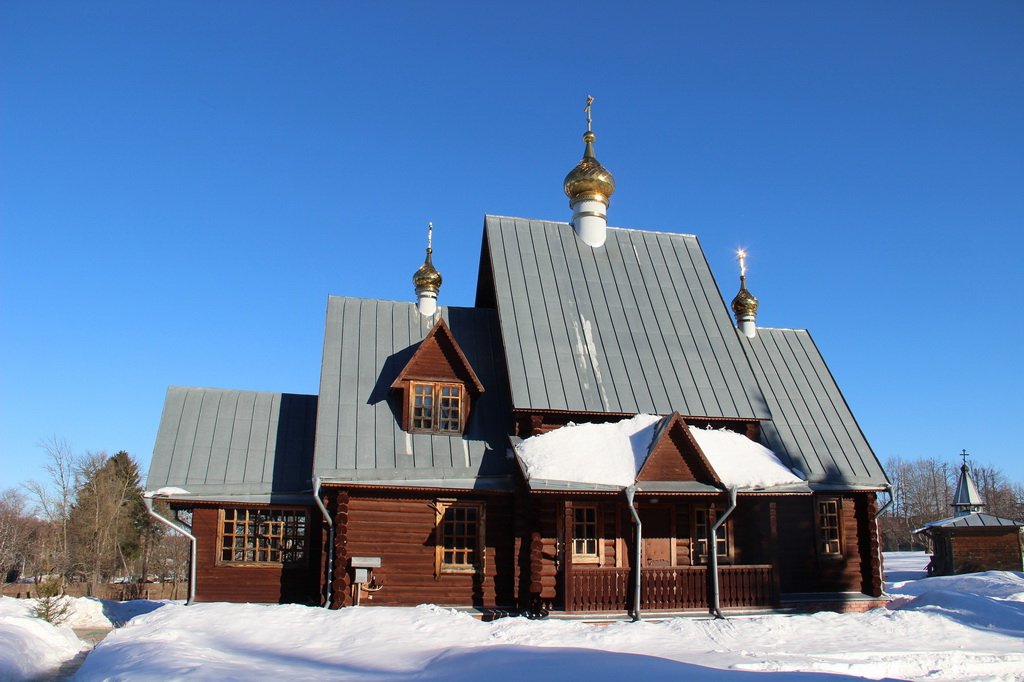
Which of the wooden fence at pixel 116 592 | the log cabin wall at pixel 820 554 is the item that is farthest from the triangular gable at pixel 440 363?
the wooden fence at pixel 116 592

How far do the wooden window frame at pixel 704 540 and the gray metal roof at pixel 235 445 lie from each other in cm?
763

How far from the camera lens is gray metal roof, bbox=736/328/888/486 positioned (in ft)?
58.5

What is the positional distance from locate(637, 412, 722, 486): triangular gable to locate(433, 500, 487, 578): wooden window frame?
11.1 ft

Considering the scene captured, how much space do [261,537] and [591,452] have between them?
6614 mm

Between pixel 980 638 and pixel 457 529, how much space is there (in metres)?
9.07

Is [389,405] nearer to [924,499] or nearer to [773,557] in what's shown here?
[773,557]

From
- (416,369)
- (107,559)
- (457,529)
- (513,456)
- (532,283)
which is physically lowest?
(107,559)

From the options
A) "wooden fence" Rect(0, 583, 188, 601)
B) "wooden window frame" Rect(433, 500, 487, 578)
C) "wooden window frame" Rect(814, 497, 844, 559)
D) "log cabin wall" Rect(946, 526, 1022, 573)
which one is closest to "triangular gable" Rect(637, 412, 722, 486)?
"wooden window frame" Rect(433, 500, 487, 578)

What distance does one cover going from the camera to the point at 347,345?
17.9 metres

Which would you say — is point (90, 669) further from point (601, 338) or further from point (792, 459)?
point (792, 459)

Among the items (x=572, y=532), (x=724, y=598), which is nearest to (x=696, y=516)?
(x=724, y=598)

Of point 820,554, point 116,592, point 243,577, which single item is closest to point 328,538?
point 243,577

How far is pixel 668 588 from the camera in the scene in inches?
586

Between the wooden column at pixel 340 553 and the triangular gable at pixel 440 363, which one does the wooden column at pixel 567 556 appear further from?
the wooden column at pixel 340 553
